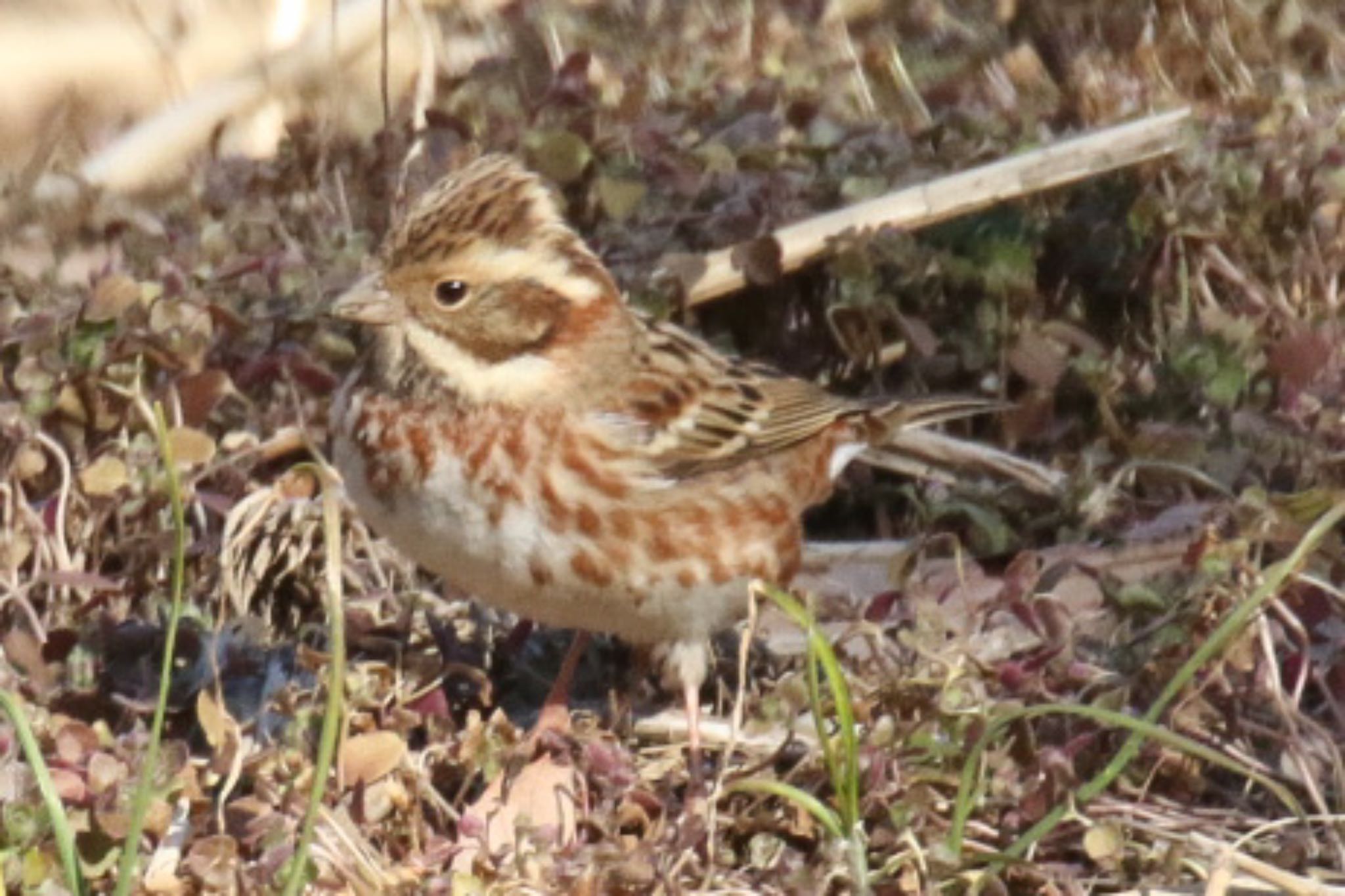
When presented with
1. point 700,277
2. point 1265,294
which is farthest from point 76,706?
point 1265,294

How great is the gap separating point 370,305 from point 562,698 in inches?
35.6

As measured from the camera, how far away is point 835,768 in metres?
4.24

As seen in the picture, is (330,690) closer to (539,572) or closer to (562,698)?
Result: (539,572)

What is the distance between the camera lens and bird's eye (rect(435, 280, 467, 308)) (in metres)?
4.86

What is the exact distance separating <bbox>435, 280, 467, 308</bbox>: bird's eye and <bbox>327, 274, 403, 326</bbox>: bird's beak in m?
0.07

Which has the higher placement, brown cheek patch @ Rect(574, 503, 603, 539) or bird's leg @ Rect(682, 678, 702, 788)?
brown cheek patch @ Rect(574, 503, 603, 539)

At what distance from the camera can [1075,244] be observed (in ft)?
20.8

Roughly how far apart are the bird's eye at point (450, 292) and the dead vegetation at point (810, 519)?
1.21 ft

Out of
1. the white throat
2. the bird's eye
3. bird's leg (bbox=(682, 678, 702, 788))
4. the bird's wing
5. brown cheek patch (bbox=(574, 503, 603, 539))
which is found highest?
the bird's eye

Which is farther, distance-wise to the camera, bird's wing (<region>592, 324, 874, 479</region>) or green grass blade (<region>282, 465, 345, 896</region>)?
bird's wing (<region>592, 324, 874, 479</region>)

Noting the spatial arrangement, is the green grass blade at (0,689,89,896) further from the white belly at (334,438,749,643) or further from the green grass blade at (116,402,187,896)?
the white belly at (334,438,749,643)

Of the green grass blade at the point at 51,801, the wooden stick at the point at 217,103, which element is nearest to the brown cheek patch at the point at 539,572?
the green grass blade at the point at 51,801

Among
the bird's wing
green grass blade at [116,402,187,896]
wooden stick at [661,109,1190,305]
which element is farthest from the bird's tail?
green grass blade at [116,402,187,896]

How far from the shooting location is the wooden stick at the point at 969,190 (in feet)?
20.1
